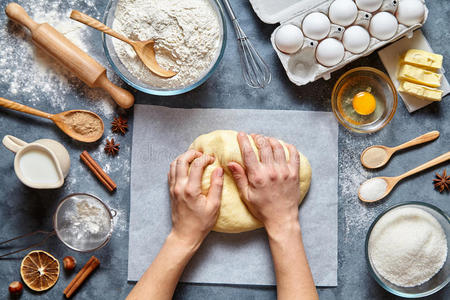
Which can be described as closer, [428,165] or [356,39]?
[356,39]

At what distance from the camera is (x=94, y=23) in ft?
3.73

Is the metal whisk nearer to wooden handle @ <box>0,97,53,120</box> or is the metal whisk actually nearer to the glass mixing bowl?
the glass mixing bowl

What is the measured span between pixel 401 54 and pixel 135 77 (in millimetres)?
834

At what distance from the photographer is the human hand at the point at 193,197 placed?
47.6 inches

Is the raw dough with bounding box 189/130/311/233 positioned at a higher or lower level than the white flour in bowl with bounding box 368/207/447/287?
higher

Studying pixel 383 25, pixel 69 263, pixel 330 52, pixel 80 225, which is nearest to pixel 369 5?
pixel 383 25

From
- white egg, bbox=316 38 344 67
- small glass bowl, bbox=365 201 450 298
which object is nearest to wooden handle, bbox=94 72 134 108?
white egg, bbox=316 38 344 67

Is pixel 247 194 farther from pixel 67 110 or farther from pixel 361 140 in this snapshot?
pixel 67 110

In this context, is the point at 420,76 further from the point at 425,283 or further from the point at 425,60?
the point at 425,283

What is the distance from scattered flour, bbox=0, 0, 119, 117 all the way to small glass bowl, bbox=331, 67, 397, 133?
0.71 meters

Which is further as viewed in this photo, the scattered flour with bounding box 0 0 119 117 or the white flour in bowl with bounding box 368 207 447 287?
the scattered flour with bounding box 0 0 119 117

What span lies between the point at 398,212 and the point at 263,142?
1.51ft

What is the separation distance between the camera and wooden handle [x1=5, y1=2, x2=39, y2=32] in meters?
1.23

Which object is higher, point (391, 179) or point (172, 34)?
point (172, 34)
